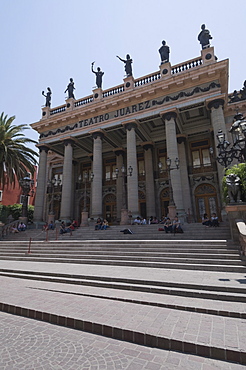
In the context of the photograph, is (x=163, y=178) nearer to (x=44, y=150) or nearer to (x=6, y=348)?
(x=44, y=150)

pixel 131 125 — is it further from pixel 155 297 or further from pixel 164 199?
pixel 155 297

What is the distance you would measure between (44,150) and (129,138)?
9.68 m

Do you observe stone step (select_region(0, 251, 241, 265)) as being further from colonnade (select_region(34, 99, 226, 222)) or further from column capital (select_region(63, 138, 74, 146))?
column capital (select_region(63, 138, 74, 146))

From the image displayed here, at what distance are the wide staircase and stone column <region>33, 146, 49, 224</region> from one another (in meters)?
10.9

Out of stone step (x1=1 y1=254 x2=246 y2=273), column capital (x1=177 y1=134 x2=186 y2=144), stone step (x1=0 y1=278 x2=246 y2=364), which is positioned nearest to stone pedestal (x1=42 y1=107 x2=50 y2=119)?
column capital (x1=177 y1=134 x2=186 y2=144)

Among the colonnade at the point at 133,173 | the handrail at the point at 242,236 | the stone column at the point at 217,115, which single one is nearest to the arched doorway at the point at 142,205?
the colonnade at the point at 133,173

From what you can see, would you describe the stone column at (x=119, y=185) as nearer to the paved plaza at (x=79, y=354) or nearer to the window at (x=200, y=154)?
the window at (x=200, y=154)

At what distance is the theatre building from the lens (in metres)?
15.6

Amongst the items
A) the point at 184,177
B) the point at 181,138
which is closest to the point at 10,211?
the point at 184,177

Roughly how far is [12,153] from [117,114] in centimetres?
1061

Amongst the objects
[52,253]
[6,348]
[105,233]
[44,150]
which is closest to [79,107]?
[44,150]

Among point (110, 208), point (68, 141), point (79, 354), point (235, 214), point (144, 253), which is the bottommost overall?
point (79, 354)

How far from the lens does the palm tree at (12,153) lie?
19.4 meters

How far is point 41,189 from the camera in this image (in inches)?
795
